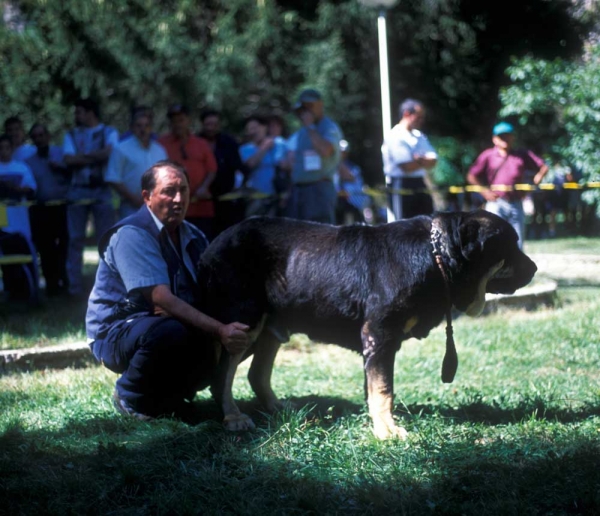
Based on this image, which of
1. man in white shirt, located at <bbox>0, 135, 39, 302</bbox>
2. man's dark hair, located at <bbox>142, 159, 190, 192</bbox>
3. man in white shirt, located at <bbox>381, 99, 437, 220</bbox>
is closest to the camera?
man's dark hair, located at <bbox>142, 159, 190, 192</bbox>

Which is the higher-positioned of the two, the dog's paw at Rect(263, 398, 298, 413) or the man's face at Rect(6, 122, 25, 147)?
the man's face at Rect(6, 122, 25, 147)

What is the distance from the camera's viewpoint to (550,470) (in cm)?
388

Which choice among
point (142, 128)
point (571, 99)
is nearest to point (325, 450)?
point (142, 128)

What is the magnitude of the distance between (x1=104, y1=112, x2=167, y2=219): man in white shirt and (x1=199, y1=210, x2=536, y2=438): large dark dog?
3957mm

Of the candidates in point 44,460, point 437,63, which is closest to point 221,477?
point 44,460

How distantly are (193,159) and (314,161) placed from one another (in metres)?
1.32

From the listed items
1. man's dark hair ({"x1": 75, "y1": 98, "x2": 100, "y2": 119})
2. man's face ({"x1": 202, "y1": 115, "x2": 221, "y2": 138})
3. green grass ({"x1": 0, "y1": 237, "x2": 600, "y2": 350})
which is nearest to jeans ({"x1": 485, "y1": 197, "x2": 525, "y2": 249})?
man's face ({"x1": 202, "y1": 115, "x2": 221, "y2": 138})

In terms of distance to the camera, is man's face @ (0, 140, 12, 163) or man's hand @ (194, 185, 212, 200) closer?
man's hand @ (194, 185, 212, 200)

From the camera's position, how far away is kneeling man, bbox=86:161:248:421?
15.6 ft

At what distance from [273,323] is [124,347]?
0.88 m

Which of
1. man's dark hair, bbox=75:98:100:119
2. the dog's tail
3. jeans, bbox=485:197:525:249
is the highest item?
man's dark hair, bbox=75:98:100:119

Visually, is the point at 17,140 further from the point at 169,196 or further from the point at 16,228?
the point at 169,196

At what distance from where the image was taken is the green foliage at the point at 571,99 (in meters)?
11.9

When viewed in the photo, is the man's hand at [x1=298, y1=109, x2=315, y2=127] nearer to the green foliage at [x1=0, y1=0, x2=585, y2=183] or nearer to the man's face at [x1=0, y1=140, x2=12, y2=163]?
the man's face at [x1=0, y1=140, x2=12, y2=163]
